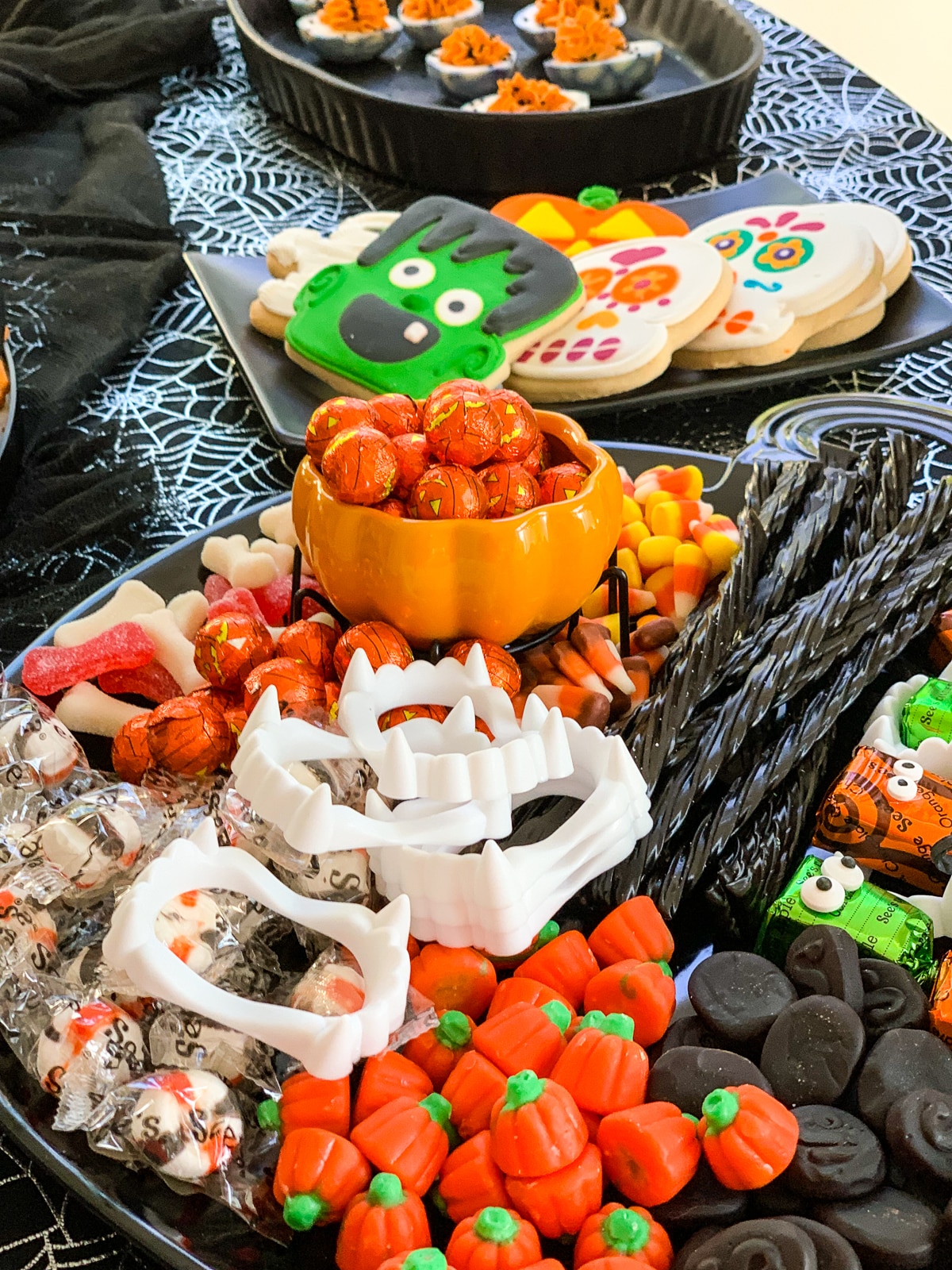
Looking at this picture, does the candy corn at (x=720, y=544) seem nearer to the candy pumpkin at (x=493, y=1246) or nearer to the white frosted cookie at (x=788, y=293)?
the white frosted cookie at (x=788, y=293)

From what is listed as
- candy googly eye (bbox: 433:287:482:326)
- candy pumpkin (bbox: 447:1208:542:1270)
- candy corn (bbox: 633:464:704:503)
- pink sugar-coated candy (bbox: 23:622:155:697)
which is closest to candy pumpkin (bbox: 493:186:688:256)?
candy googly eye (bbox: 433:287:482:326)

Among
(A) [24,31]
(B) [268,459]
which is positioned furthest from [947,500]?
(A) [24,31]

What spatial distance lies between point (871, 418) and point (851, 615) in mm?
573

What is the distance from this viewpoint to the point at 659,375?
150 cm

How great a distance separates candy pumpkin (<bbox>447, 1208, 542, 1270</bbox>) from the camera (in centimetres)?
63

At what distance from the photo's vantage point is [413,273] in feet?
4.95

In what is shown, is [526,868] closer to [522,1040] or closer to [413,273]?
[522,1040]

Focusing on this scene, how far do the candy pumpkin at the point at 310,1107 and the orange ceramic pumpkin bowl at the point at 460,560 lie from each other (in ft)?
1.27

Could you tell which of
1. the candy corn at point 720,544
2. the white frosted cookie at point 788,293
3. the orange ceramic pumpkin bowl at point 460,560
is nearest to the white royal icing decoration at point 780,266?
the white frosted cookie at point 788,293

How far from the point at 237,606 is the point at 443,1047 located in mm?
499

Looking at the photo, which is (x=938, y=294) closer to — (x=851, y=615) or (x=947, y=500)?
(x=947, y=500)

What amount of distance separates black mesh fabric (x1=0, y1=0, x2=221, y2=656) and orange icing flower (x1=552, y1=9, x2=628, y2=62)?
0.75m

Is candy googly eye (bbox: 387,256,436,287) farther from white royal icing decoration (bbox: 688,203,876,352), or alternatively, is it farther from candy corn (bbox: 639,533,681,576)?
candy corn (bbox: 639,533,681,576)

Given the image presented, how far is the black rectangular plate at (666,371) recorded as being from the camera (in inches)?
58.4
